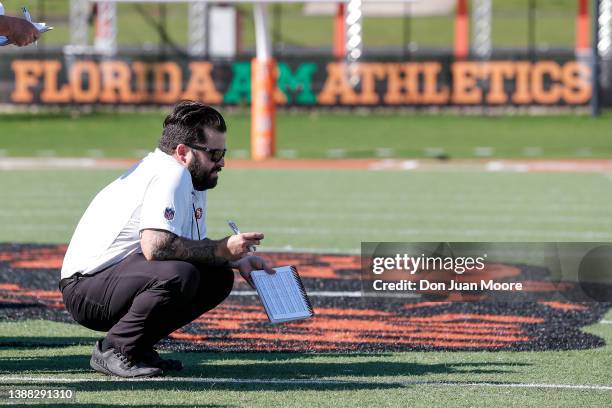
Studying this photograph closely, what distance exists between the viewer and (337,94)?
26.8 m

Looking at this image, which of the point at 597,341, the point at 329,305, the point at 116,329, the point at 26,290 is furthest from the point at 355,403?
the point at 26,290

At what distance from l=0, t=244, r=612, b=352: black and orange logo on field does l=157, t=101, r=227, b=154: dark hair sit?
1.45 metres

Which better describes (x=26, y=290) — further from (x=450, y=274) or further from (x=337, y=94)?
(x=337, y=94)

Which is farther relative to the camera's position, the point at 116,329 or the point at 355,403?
the point at 116,329

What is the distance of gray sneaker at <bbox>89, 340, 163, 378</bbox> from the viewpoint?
260 inches

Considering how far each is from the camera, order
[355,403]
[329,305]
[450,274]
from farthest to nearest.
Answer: [329,305]
[450,274]
[355,403]

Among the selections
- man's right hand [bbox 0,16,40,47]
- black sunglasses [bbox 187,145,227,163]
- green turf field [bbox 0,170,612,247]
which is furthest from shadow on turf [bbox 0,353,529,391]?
green turf field [bbox 0,170,612,247]

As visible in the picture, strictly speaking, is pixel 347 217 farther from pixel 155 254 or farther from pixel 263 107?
pixel 263 107

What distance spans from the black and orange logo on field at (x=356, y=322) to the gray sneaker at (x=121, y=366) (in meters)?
0.97

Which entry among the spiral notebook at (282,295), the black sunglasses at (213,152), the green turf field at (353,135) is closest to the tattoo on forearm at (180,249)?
the spiral notebook at (282,295)

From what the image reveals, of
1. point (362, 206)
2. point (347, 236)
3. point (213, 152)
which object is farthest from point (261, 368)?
point (362, 206)

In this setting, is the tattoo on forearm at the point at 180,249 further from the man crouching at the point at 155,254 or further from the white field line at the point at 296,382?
the white field line at the point at 296,382

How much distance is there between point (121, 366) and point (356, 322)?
2.32 metres

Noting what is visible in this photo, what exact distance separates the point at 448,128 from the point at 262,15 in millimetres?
4965
